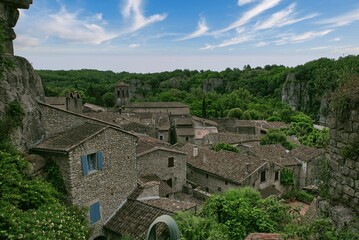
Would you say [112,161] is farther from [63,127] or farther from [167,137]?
[167,137]

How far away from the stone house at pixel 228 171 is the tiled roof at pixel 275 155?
2108mm

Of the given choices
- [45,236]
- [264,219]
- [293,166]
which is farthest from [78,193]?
[293,166]

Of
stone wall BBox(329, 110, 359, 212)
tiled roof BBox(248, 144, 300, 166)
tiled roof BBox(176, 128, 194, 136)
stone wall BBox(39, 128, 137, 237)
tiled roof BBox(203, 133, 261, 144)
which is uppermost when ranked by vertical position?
stone wall BBox(329, 110, 359, 212)

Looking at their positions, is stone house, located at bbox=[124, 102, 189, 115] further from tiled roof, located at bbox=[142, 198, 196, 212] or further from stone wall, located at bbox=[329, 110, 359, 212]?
stone wall, located at bbox=[329, 110, 359, 212]

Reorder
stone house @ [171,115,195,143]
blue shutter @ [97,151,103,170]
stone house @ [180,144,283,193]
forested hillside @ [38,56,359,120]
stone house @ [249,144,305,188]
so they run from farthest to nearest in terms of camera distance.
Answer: forested hillside @ [38,56,359,120] < stone house @ [171,115,195,143] < stone house @ [249,144,305,188] < stone house @ [180,144,283,193] < blue shutter @ [97,151,103,170]

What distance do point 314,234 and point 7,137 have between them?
1110 centimetres

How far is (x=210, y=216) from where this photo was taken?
1060cm

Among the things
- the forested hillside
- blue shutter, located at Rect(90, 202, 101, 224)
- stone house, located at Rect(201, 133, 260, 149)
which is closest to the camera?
blue shutter, located at Rect(90, 202, 101, 224)

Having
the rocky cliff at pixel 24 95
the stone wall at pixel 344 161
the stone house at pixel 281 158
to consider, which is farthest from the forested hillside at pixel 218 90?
the stone wall at pixel 344 161

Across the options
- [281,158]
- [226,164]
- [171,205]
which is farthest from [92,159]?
[281,158]

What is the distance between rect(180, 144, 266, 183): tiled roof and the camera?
941 inches

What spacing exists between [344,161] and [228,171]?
1970 centimetres

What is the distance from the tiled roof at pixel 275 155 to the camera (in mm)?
29356

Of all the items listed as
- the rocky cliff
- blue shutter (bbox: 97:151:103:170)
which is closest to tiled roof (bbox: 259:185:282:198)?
blue shutter (bbox: 97:151:103:170)
